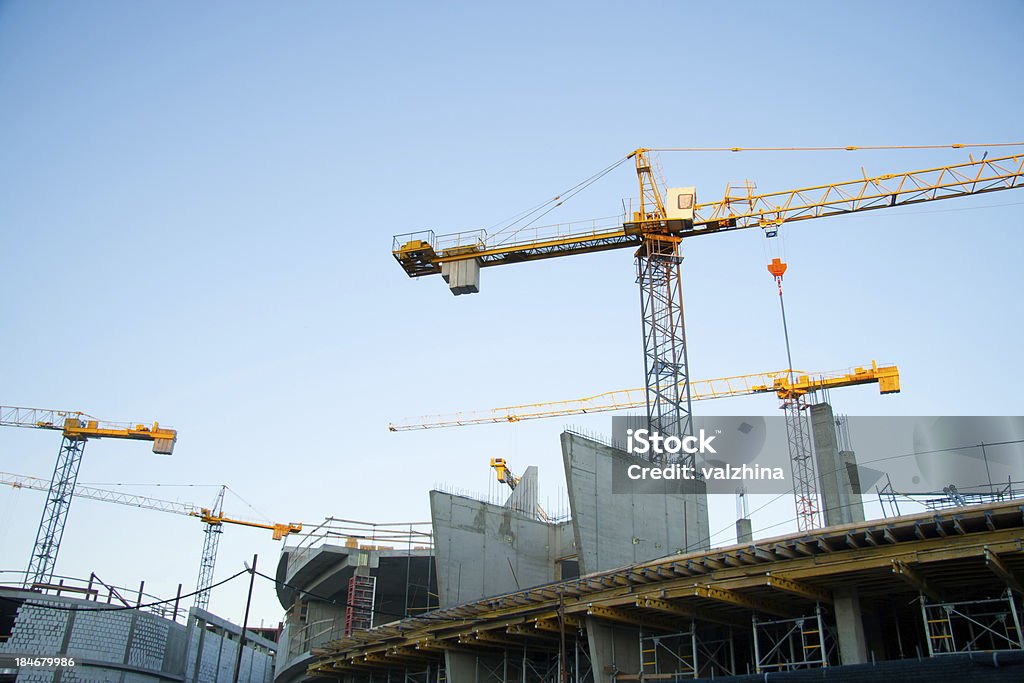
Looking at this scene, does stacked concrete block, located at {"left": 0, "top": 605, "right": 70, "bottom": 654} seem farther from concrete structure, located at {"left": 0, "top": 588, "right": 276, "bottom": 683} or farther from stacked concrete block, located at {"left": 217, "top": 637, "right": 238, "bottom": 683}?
stacked concrete block, located at {"left": 217, "top": 637, "right": 238, "bottom": 683}

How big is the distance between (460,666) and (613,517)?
8929 mm

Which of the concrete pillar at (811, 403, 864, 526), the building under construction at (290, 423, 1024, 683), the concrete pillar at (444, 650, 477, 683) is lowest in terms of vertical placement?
the concrete pillar at (444, 650, 477, 683)

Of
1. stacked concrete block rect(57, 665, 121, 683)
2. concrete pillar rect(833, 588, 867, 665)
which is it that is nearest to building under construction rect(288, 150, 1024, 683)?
concrete pillar rect(833, 588, 867, 665)

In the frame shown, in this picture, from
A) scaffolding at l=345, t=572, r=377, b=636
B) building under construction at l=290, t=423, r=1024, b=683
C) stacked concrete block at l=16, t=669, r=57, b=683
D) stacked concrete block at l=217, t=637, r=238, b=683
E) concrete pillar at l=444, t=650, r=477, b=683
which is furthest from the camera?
stacked concrete block at l=217, t=637, r=238, b=683

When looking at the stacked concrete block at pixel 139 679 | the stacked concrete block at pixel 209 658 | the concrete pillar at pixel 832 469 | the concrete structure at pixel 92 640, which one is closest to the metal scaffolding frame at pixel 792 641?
the concrete pillar at pixel 832 469

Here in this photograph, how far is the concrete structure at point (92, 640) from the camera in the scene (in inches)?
1959

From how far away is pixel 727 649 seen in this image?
3142 cm

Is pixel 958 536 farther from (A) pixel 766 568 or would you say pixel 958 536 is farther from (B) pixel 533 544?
(B) pixel 533 544

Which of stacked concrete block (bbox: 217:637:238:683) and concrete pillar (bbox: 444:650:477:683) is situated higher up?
stacked concrete block (bbox: 217:637:238:683)

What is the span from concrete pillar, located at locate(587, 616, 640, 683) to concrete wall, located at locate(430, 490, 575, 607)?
1162cm

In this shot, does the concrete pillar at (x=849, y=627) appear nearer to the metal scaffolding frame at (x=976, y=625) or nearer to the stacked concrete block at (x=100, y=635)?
the metal scaffolding frame at (x=976, y=625)

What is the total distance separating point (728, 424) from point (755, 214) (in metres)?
13.5

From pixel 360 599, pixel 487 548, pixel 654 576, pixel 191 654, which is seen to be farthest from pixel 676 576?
pixel 191 654

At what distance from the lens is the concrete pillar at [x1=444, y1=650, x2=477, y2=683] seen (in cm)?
3594
